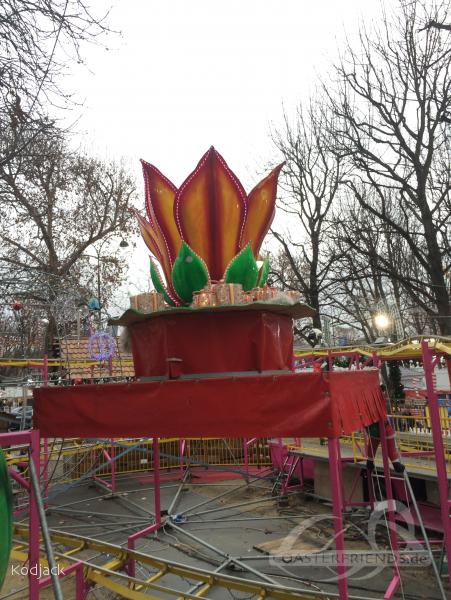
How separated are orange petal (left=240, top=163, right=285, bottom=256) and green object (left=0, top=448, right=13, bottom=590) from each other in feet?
11.6

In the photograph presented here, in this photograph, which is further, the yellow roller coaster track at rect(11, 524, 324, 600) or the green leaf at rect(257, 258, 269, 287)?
the green leaf at rect(257, 258, 269, 287)

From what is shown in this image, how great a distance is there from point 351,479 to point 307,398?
293 inches

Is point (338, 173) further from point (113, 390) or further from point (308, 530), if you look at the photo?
point (113, 390)

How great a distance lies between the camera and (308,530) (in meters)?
8.73

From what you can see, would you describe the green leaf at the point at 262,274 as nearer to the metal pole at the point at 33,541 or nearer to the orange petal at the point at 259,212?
the orange petal at the point at 259,212

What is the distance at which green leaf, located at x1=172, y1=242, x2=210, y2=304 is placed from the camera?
4703 mm

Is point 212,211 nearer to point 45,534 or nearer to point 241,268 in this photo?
point 241,268

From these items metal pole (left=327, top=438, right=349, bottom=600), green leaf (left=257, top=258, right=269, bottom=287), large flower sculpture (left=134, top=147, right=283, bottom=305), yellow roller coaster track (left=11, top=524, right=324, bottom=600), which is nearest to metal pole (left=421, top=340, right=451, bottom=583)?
green leaf (left=257, top=258, right=269, bottom=287)

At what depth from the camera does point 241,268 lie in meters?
4.80

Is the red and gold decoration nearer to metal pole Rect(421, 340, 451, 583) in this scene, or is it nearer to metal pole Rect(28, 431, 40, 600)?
metal pole Rect(28, 431, 40, 600)

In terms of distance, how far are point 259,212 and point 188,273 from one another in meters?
1.20

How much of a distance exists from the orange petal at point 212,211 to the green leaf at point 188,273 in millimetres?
325

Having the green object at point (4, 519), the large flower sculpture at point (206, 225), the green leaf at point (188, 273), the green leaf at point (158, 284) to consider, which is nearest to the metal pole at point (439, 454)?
the large flower sculpture at point (206, 225)

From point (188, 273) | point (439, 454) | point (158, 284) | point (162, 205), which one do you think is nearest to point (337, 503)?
point (188, 273)
